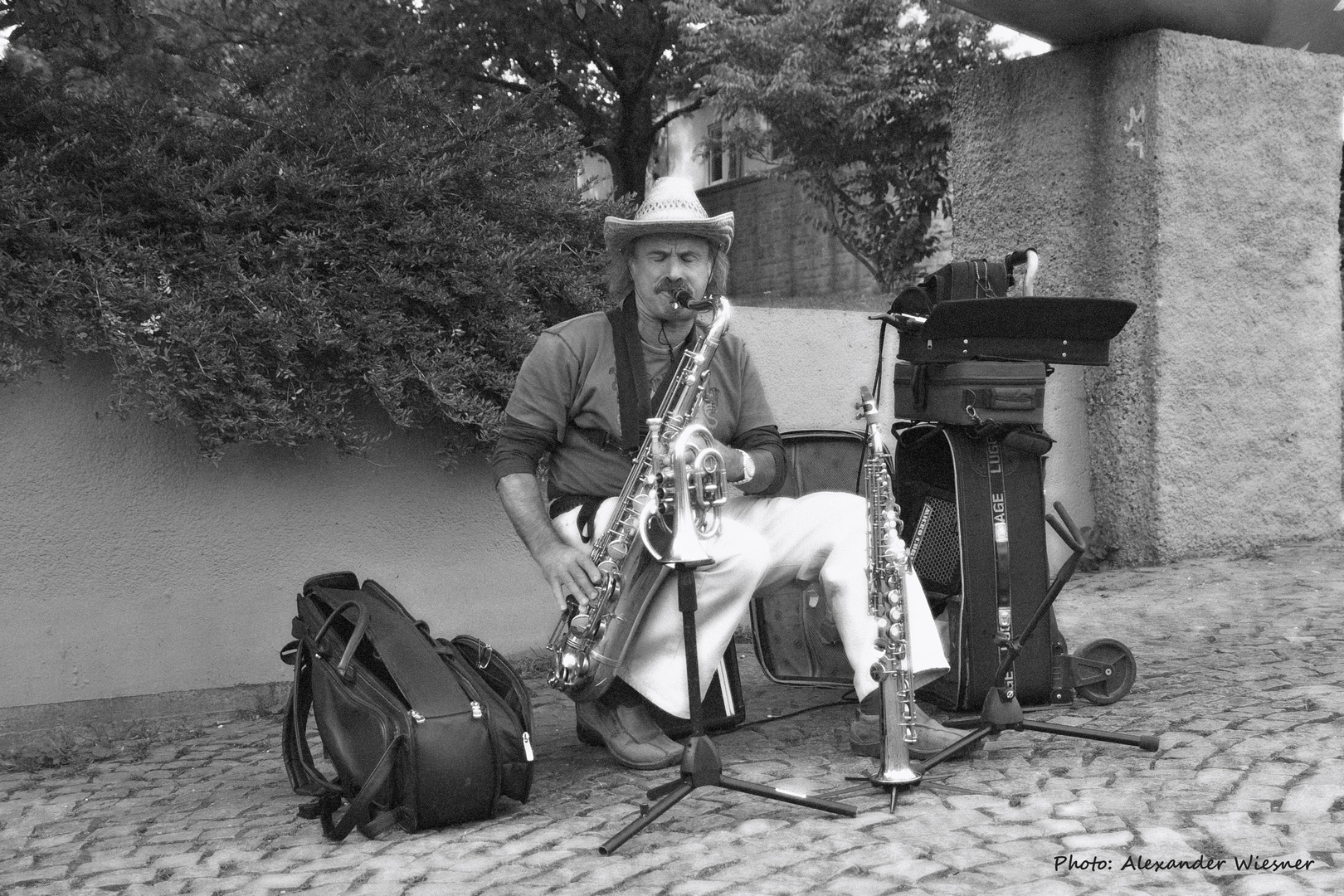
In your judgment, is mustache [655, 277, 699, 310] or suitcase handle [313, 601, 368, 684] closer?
suitcase handle [313, 601, 368, 684]

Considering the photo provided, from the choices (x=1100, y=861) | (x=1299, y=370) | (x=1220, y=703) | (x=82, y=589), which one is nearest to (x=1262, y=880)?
(x=1100, y=861)

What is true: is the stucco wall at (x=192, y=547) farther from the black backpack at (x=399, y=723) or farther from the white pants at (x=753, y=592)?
the white pants at (x=753, y=592)

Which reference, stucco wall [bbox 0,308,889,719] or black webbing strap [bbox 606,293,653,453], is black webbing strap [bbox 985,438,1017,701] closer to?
black webbing strap [bbox 606,293,653,453]

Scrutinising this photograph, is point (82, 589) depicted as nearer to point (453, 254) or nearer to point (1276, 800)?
point (453, 254)

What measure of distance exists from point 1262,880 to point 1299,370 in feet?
13.8

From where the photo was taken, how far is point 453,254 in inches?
177

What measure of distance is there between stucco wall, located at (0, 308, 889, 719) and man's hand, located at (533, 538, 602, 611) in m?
1.58

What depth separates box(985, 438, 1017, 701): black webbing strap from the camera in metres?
3.55

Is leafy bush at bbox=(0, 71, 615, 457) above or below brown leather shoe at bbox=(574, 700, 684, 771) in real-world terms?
above

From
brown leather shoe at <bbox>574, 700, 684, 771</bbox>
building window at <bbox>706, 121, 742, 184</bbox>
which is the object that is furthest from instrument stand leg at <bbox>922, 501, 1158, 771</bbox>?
building window at <bbox>706, 121, 742, 184</bbox>

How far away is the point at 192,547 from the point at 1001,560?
8.70 ft

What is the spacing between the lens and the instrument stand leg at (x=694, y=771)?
2.80 metres

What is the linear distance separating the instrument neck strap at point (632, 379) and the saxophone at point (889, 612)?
0.67m

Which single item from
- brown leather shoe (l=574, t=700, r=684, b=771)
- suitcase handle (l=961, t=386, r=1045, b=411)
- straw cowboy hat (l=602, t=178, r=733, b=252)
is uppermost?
straw cowboy hat (l=602, t=178, r=733, b=252)
